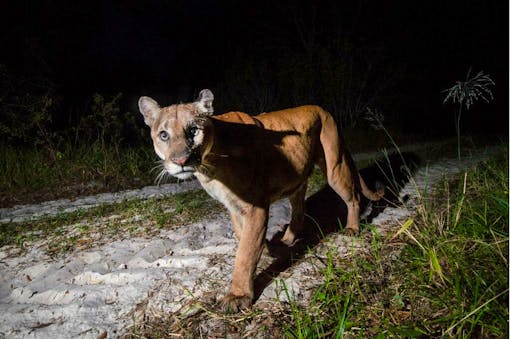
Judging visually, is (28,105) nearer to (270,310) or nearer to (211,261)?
(211,261)

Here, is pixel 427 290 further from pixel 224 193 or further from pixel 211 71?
pixel 211 71

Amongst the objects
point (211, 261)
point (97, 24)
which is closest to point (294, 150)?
point (211, 261)

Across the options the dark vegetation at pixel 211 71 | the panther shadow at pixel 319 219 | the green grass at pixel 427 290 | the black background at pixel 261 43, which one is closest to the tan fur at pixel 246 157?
the panther shadow at pixel 319 219

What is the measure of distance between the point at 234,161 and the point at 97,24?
10.0 m

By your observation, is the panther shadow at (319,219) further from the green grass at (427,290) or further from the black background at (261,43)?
the black background at (261,43)

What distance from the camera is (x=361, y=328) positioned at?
2318 millimetres

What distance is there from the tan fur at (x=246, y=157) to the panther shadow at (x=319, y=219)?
207 mm

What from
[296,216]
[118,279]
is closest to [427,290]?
[296,216]

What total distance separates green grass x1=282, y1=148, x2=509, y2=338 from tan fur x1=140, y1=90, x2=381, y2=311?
582 mm

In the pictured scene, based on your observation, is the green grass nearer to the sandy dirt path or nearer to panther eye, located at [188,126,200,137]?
the sandy dirt path

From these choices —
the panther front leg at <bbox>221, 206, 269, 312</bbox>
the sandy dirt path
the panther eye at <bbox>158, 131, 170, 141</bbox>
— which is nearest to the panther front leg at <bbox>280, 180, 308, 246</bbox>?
the sandy dirt path

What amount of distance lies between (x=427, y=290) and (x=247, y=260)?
4.20 ft

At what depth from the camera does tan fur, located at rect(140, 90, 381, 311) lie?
9.64 feet

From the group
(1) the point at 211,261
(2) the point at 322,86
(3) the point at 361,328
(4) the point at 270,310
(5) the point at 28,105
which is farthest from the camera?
(2) the point at 322,86
